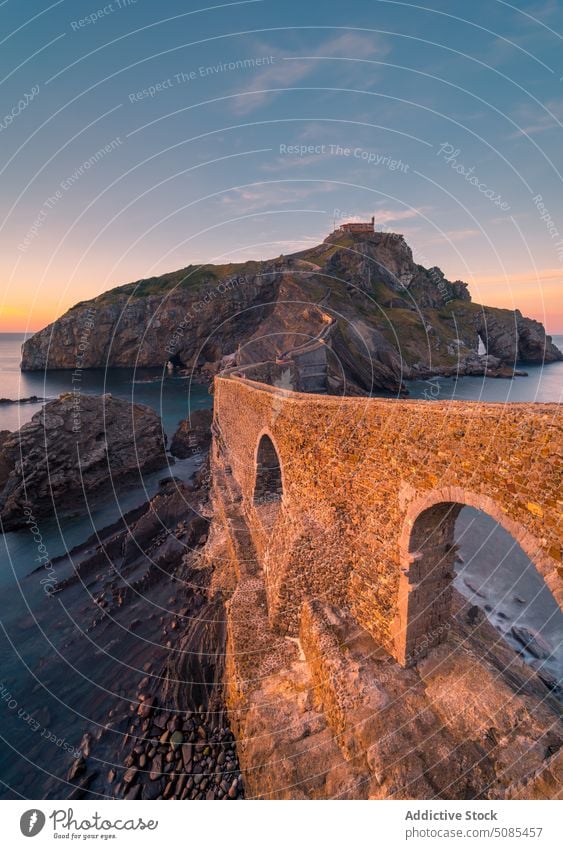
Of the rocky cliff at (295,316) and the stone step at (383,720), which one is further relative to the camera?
the rocky cliff at (295,316)

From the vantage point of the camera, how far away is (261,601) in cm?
1390

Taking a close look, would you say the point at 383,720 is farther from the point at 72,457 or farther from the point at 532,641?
the point at 72,457

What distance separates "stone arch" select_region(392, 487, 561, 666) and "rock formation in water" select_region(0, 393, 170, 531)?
89.8 ft

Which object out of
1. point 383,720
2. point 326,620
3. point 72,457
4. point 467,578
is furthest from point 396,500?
point 72,457

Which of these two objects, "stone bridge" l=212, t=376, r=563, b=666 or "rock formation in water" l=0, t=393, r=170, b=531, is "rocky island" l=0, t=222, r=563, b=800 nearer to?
"stone bridge" l=212, t=376, r=563, b=666

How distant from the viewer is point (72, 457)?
32969mm

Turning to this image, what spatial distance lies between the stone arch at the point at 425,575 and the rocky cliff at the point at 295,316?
69.4 m

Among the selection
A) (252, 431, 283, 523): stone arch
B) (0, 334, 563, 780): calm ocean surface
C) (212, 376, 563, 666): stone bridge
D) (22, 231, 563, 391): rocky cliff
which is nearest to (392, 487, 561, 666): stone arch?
(212, 376, 563, 666): stone bridge

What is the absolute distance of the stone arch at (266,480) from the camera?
63.0 feet

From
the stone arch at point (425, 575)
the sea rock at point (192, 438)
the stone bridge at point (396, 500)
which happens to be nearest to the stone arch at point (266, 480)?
the stone bridge at point (396, 500)

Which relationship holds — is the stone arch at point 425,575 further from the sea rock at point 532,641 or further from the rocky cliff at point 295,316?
the rocky cliff at point 295,316

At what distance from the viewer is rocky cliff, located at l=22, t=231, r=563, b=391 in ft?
279

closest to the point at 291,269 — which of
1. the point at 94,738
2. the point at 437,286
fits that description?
the point at 437,286
